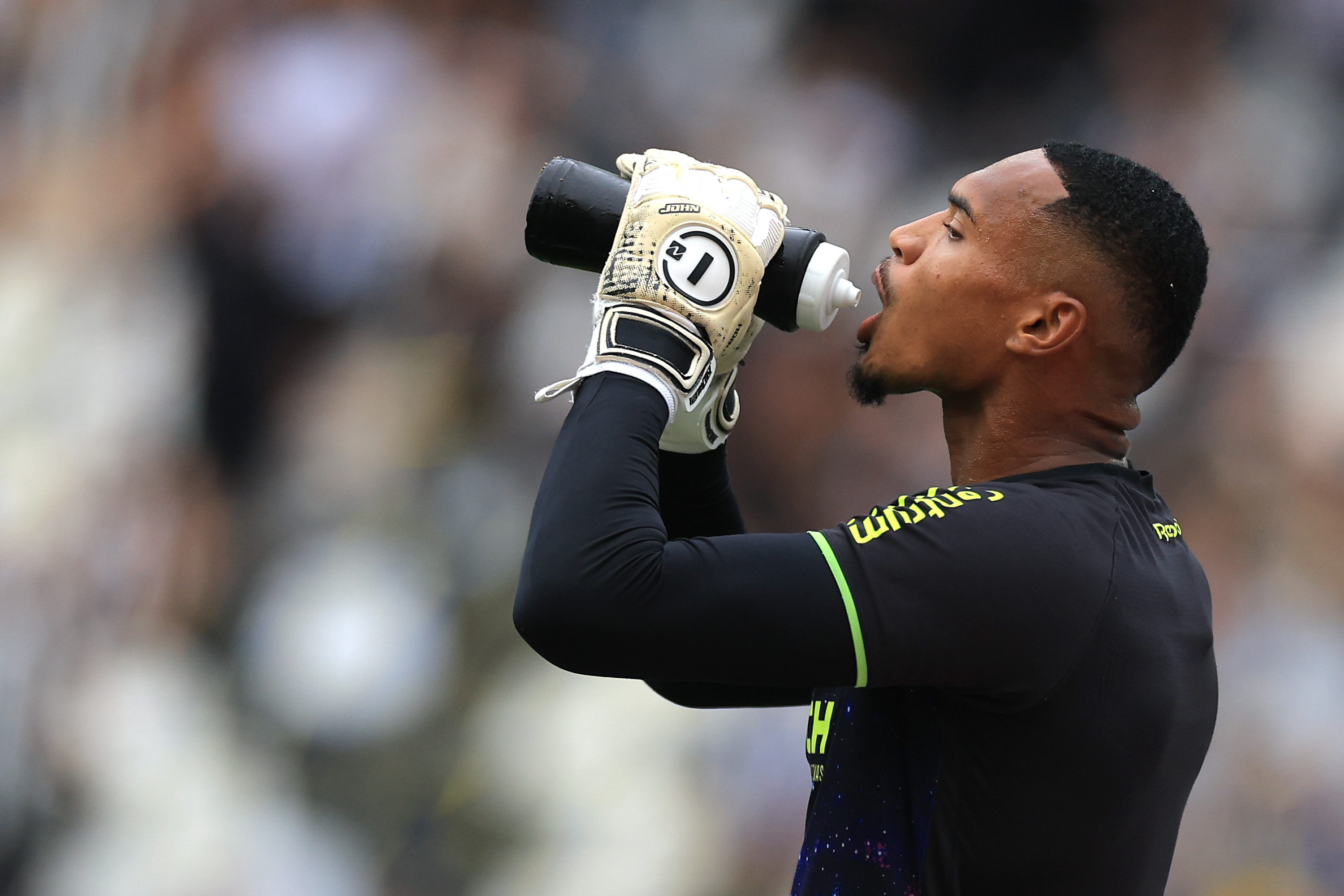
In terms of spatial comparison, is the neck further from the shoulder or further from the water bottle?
the water bottle

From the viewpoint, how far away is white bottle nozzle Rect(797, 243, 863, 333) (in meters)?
1.59

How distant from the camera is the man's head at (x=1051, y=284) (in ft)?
4.89

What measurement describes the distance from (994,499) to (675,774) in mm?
2404

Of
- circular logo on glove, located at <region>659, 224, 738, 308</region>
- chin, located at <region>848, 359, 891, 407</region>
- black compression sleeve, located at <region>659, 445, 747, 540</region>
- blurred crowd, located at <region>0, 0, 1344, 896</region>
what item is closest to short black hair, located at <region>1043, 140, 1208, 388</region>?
chin, located at <region>848, 359, 891, 407</region>

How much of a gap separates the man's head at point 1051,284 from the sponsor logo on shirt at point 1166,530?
184 mm

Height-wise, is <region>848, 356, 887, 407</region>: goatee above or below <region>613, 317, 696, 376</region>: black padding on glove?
above

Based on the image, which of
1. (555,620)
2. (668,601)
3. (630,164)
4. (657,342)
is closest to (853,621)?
(668,601)

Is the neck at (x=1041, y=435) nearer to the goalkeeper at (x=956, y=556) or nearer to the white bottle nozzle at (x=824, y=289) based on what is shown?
the goalkeeper at (x=956, y=556)

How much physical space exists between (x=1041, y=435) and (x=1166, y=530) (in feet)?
0.67

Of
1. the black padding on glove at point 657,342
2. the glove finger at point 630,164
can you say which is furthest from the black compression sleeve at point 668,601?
the glove finger at point 630,164

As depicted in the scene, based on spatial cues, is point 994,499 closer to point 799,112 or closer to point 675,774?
point 675,774

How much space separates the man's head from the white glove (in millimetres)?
229

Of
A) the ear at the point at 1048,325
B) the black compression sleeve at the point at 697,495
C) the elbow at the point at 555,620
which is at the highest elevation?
the ear at the point at 1048,325

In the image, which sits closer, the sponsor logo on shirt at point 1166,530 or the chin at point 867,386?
the sponsor logo on shirt at point 1166,530
